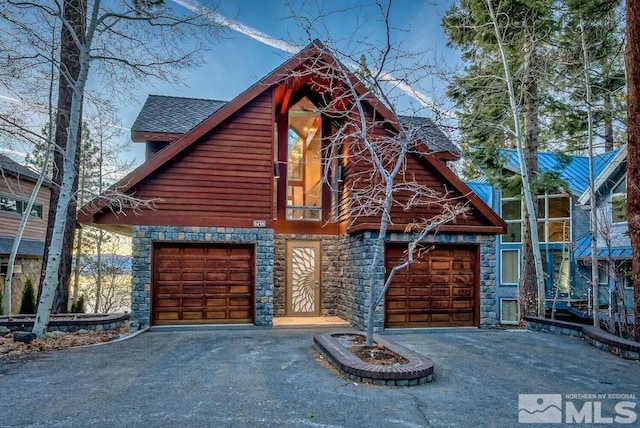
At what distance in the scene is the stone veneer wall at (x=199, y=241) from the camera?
966 cm

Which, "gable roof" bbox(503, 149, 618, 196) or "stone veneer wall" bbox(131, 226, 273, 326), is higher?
"gable roof" bbox(503, 149, 618, 196)

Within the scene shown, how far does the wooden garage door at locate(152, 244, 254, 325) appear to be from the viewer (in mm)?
9930

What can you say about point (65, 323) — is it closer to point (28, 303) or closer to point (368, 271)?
point (368, 271)

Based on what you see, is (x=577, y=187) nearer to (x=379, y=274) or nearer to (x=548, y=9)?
(x=548, y=9)

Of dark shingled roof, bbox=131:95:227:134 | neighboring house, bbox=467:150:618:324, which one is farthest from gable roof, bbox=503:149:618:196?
dark shingled roof, bbox=131:95:227:134

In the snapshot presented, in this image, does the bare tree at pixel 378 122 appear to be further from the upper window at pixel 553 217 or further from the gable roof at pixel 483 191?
the gable roof at pixel 483 191

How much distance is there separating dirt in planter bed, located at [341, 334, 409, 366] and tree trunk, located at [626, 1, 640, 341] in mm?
4861

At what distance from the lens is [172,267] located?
10000mm

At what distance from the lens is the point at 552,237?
56.4ft

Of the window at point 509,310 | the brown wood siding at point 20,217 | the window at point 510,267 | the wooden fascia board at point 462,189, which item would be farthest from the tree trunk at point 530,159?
the brown wood siding at point 20,217

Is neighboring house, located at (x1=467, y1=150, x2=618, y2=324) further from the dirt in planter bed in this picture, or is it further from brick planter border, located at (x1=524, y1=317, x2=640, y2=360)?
the dirt in planter bed

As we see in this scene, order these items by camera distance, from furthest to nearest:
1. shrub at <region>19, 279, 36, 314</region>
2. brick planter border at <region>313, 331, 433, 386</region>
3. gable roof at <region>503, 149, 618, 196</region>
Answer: gable roof at <region>503, 149, 618, 196</region> < shrub at <region>19, 279, 36, 314</region> < brick planter border at <region>313, 331, 433, 386</region>

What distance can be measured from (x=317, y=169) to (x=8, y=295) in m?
8.73

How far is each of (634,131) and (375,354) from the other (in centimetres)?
631
